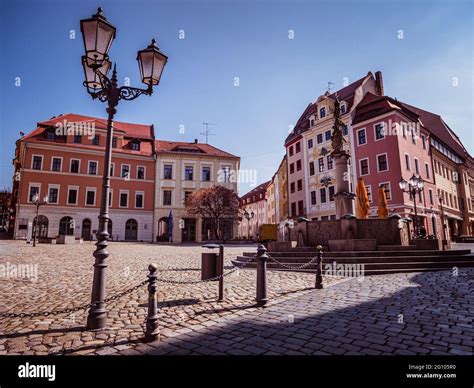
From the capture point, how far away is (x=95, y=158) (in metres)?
37.5

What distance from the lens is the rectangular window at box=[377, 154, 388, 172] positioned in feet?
96.1

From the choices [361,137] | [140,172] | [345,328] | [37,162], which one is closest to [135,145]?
[140,172]

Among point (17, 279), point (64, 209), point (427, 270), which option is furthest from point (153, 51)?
point (64, 209)

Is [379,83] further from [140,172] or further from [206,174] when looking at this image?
[140,172]

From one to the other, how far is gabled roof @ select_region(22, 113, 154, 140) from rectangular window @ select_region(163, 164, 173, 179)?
19.6 ft

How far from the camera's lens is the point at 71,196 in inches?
1416

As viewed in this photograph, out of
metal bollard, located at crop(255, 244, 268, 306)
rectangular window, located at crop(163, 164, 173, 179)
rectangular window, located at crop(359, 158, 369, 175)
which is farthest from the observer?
rectangular window, located at crop(163, 164, 173, 179)

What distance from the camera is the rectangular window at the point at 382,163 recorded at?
96.1 ft

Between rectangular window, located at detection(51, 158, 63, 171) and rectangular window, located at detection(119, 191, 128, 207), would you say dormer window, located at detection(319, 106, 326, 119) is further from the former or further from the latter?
rectangular window, located at detection(51, 158, 63, 171)

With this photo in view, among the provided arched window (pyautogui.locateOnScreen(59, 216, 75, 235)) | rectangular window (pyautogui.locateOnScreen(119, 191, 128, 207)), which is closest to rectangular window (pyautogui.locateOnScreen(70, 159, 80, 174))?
arched window (pyautogui.locateOnScreen(59, 216, 75, 235))

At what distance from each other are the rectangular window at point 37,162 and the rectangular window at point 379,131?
38894 millimetres

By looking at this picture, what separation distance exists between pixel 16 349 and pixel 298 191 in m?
38.2

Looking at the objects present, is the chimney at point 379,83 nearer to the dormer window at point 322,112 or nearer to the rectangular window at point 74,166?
the dormer window at point 322,112
